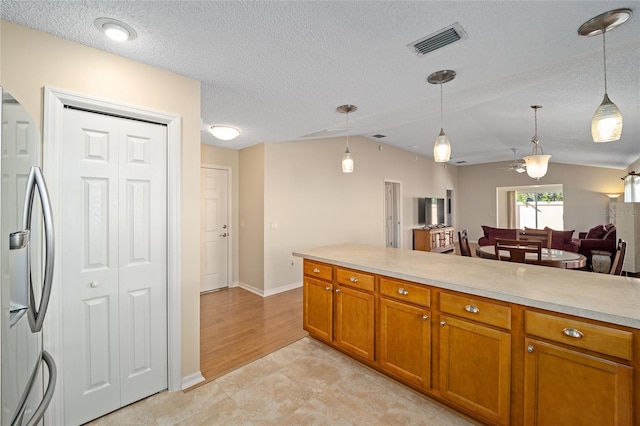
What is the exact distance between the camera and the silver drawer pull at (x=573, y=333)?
4.43ft

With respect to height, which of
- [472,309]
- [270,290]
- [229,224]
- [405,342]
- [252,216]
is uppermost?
[252,216]

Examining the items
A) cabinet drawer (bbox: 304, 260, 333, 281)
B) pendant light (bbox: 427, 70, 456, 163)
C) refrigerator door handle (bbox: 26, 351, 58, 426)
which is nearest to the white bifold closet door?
refrigerator door handle (bbox: 26, 351, 58, 426)

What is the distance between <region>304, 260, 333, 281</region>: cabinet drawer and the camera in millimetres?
2629

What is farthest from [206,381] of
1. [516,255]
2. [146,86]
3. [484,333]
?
[516,255]

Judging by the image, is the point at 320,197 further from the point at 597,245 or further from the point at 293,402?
the point at 597,245

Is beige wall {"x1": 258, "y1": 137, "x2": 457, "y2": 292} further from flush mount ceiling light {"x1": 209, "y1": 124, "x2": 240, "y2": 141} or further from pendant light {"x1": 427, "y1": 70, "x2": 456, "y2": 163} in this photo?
pendant light {"x1": 427, "y1": 70, "x2": 456, "y2": 163}

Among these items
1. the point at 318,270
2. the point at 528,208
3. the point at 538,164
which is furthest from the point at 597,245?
the point at 318,270

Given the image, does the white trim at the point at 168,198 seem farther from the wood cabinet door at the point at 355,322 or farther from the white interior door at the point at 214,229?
the white interior door at the point at 214,229

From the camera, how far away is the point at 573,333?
1364mm

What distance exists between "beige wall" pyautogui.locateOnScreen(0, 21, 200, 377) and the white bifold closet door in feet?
0.49

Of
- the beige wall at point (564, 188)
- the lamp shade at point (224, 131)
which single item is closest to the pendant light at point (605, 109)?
the lamp shade at point (224, 131)

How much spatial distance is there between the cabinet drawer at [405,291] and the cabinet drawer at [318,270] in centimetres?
58

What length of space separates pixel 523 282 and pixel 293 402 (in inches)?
68.9

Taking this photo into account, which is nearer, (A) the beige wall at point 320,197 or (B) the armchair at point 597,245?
(A) the beige wall at point 320,197
